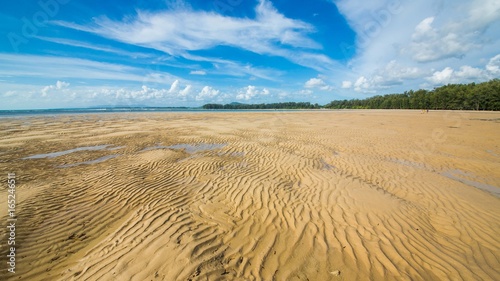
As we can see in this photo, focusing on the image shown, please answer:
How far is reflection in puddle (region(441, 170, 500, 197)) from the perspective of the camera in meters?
7.20

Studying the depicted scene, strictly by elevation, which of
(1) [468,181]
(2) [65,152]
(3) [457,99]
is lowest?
(2) [65,152]

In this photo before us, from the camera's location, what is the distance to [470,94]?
60344 millimetres

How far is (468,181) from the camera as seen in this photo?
8.06 metres

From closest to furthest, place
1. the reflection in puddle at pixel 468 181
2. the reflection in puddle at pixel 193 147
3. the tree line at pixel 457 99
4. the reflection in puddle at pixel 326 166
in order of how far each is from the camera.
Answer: the reflection in puddle at pixel 468 181 < the reflection in puddle at pixel 326 166 < the reflection in puddle at pixel 193 147 < the tree line at pixel 457 99

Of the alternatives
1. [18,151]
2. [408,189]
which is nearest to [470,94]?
[408,189]

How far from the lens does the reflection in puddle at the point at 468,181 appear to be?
7.20 metres

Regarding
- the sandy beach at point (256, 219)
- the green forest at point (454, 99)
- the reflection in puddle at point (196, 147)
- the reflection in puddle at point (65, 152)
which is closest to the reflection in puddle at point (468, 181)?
the sandy beach at point (256, 219)

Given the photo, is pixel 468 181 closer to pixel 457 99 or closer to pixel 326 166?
pixel 326 166

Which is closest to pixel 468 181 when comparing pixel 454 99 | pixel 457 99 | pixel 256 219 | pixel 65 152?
pixel 256 219

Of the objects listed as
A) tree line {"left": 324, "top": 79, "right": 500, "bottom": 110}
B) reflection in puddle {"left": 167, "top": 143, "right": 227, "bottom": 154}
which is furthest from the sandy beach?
tree line {"left": 324, "top": 79, "right": 500, "bottom": 110}

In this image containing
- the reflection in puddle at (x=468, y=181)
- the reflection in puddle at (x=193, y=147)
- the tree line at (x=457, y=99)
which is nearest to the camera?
the reflection in puddle at (x=468, y=181)

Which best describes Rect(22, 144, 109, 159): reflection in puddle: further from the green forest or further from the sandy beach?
the green forest

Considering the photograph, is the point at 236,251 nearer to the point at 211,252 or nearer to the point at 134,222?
the point at 211,252

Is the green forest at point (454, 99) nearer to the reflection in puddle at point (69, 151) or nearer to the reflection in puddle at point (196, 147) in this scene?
the reflection in puddle at point (196, 147)
